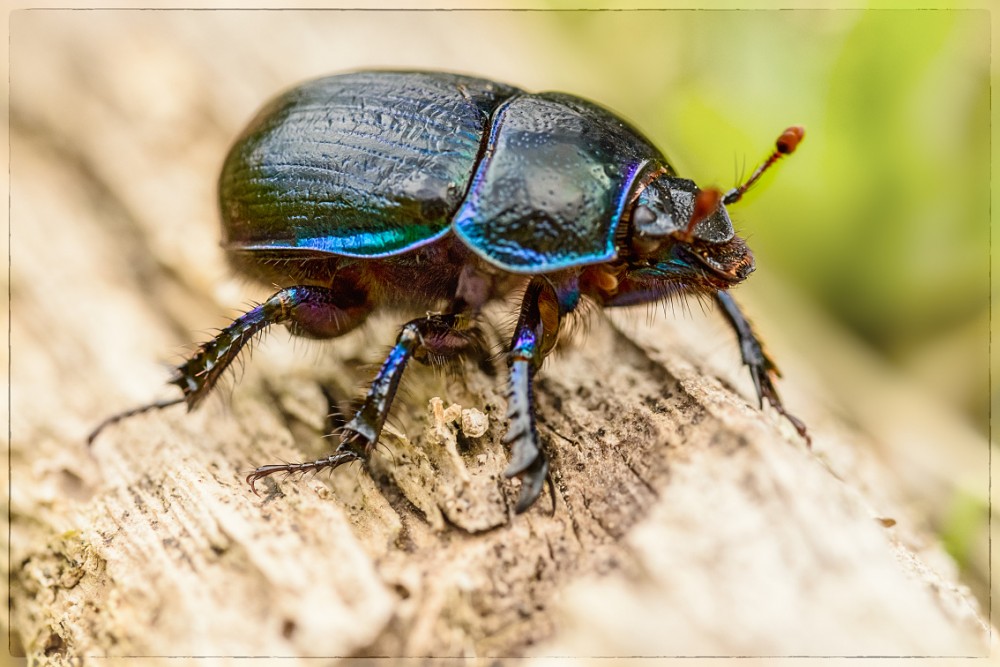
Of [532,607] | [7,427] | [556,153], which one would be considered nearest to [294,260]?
[556,153]

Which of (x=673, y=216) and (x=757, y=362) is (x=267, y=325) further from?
(x=757, y=362)

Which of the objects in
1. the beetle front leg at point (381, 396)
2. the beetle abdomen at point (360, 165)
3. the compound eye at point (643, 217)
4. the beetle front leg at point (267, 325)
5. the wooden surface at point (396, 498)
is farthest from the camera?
the beetle front leg at point (267, 325)

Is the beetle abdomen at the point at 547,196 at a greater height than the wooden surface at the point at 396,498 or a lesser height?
greater

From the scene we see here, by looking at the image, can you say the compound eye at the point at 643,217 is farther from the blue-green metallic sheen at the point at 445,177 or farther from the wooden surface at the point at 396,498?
the wooden surface at the point at 396,498

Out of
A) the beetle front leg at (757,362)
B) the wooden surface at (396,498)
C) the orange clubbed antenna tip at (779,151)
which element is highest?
the orange clubbed antenna tip at (779,151)

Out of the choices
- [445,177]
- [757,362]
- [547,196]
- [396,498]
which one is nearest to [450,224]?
[445,177]

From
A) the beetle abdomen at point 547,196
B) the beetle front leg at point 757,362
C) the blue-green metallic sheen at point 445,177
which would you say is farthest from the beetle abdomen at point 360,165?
the beetle front leg at point 757,362
